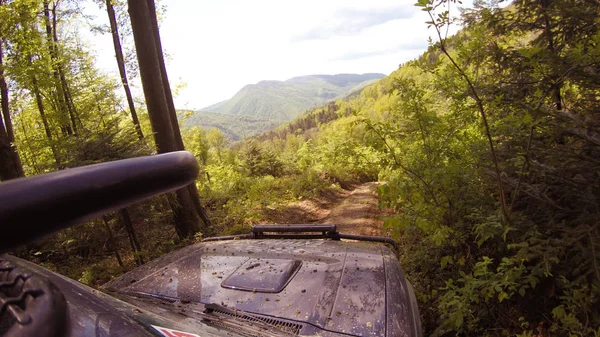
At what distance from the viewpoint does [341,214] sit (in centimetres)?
1062

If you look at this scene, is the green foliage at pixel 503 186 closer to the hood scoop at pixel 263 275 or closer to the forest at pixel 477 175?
the forest at pixel 477 175

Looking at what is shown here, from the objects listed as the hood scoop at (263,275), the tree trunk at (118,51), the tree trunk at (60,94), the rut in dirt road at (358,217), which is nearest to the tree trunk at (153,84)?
the rut in dirt road at (358,217)

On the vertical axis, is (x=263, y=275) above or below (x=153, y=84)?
below

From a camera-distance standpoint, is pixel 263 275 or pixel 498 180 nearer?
pixel 263 275

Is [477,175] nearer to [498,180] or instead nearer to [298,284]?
[498,180]

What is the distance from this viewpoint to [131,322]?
0.99 metres

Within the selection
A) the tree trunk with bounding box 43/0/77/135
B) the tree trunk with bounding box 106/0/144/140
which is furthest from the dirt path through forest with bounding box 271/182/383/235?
the tree trunk with bounding box 43/0/77/135

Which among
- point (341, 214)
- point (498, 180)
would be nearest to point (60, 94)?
point (341, 214)

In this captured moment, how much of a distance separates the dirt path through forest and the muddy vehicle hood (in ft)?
19.0

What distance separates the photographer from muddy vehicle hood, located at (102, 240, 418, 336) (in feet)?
6.40

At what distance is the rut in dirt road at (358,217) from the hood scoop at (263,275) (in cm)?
507

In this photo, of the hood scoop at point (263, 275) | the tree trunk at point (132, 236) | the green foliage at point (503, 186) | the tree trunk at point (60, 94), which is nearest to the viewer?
the hood scoop at point (263, 275)

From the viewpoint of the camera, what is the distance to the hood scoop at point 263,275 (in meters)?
2.30

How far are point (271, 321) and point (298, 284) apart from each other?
14.8 inches
